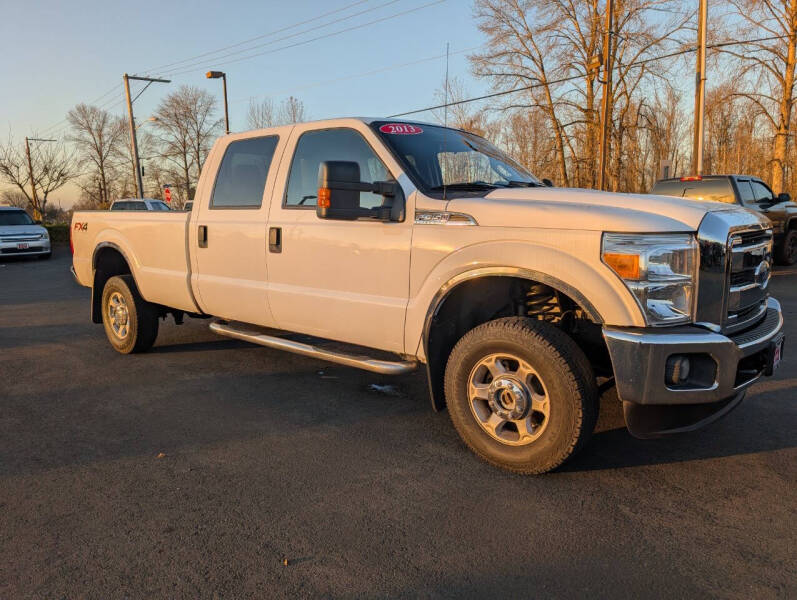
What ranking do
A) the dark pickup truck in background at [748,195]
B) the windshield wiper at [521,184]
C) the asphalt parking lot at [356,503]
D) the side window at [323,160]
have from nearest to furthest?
1. the asphalt parking lot at [356,503]
2. the side window at [323,160]
3. the windshield wiper at [521,184]
4. the dark pickup truck in background at [748,195]

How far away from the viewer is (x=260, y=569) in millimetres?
2475

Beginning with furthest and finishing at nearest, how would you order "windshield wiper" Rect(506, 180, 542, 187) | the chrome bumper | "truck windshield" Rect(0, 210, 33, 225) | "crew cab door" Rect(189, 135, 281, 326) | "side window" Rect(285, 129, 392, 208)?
"truck windshield" Rect(0, 210, 33, 225) < "crew cab door" Rect(189, 135, 281, 326) < "windshield wiper" Rect(506, 180, 542, 187) < "side window" Rect(285, 129, 392, 208) < the chrome bumper

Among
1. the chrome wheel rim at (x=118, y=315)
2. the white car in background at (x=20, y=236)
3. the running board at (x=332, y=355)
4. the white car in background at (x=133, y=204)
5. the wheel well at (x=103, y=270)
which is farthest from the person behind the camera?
the white car in background at (x=133, y=204)

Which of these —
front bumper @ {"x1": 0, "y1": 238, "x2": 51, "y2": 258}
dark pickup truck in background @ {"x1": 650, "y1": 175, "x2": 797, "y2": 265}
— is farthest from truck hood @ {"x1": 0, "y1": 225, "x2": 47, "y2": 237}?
dark pickup truck in background @ {"x1": 650, "y1": 175, "x2": 797, "y2": 265}

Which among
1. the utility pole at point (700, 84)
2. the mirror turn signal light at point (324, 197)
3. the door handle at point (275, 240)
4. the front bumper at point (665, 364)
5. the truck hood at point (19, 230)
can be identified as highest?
the utility pole at point (700, 84)

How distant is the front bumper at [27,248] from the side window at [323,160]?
17.9 m

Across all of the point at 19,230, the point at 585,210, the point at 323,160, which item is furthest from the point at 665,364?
the point at 19,230

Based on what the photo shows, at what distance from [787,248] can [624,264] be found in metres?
12.8

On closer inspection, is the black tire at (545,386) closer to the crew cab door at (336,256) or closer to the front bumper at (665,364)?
the front bumper at (665,364)

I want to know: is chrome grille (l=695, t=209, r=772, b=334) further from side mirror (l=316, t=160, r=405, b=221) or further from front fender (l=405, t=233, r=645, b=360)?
side mirror (l=316, t=160, r=405, b=221)

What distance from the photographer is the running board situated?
3.79 m

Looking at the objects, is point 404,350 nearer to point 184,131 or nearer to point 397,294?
point 397,294

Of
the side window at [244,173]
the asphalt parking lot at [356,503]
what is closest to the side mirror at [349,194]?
the side window at [244,173]

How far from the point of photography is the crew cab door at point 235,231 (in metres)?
4.64
